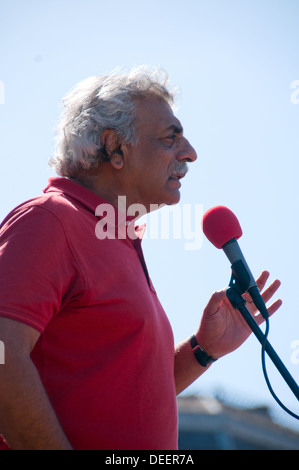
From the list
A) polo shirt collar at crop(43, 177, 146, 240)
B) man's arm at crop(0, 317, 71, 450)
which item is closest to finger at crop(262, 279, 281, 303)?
polo shirt collar at crop(43, 177, 146, 240)

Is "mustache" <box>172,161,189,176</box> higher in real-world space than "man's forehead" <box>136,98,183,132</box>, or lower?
lower

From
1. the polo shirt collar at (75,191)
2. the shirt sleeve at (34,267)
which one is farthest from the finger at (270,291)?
the shirt sleeve at (34,267)

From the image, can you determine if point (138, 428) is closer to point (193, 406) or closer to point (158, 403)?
point (158, 403)

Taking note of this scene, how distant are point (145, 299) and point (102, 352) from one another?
0.30 meters

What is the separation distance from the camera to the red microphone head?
10.8 ft

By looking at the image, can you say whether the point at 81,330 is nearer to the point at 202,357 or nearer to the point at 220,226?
the point at 220,226

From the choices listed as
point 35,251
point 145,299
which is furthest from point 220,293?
point 35,251

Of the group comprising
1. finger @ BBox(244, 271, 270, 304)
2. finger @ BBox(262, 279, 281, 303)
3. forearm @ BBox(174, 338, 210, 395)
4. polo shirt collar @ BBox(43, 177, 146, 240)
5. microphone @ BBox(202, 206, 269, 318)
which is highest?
polo shirt collar @ BBox(43, 177, 146, 240)

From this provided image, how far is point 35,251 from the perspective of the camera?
2537mm

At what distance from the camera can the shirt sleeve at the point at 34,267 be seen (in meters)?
2.45

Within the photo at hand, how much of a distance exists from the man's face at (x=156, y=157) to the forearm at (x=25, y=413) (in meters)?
1.26

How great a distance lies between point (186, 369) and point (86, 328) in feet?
3.60

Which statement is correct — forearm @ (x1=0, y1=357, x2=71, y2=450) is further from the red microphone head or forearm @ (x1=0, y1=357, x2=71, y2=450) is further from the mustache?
the mustache

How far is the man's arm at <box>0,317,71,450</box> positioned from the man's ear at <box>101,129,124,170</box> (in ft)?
4.16
